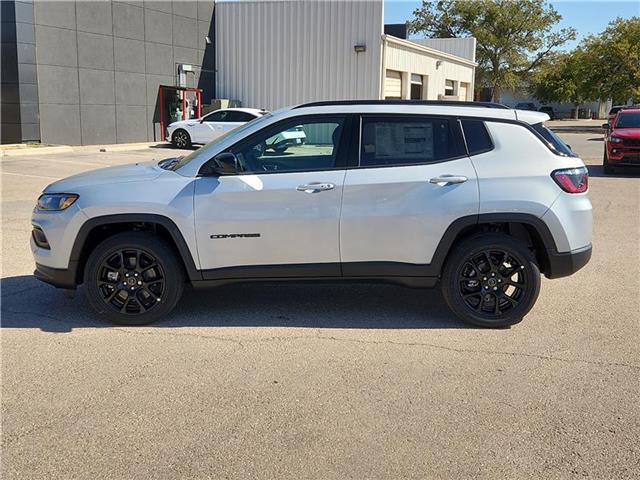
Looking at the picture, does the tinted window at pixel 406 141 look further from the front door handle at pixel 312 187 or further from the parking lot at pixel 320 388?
the parking lot at pixel 320 388

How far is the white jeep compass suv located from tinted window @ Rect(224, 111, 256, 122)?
55.1ft

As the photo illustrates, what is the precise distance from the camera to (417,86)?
3288 centimetres

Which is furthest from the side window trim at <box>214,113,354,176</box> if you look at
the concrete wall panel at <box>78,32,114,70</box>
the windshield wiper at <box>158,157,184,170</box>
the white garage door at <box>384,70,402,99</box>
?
the white garage door at <box>384,70,402,99</box>

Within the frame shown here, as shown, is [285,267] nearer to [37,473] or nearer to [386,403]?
[386,403]

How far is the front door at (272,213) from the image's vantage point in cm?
504

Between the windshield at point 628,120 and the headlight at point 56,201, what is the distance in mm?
15824

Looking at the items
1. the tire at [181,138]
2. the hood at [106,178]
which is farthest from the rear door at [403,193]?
the tire at [181,138]

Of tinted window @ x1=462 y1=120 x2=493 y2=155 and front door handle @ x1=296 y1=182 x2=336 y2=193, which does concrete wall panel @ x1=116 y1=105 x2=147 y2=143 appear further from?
tinted window @ x1=462 y1=120 x2=493 y2=155

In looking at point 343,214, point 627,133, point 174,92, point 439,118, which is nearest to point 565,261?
point 439,118

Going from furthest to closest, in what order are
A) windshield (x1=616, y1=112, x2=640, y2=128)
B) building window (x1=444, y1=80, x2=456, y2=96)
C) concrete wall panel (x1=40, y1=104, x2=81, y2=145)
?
building window (x1=444, y1=80, x2=456, y2=96) < concrete wall panel (x1=40, y1=104, x2=81, y2=145) < windshield (x1=616, y1=112, x2=640, y2=128)

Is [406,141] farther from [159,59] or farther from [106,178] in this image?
[159,59]

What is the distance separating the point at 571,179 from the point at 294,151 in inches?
89.8

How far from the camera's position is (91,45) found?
71.7 ft

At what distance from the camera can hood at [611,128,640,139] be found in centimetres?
1609
